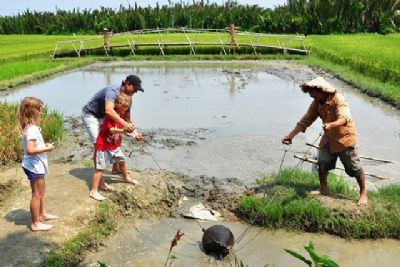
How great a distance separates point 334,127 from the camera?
4.64 meters

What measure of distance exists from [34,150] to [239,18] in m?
27.7

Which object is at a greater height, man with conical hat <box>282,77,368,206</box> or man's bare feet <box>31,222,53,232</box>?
man with conical hat <box>282,77,368,206</box>

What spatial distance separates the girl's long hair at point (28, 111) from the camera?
412 centimetres

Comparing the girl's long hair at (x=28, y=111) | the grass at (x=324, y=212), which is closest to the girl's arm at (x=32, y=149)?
the girl's long hair at (x=28, y=111)

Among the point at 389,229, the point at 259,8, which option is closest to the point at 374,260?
the point at 389,229

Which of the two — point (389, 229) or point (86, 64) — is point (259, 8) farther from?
point (389, 229)

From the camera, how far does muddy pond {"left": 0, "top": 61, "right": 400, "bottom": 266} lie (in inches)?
175

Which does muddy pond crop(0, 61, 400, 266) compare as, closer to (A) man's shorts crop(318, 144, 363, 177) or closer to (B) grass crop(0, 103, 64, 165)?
(A) man's shorts crop(318, 144, 363, 177)

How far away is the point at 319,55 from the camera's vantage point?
2012cm

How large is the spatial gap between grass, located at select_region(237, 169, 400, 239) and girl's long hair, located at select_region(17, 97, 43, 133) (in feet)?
7.19

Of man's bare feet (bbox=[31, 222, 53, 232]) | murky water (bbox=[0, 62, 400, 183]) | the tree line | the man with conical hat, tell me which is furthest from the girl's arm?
the tree line

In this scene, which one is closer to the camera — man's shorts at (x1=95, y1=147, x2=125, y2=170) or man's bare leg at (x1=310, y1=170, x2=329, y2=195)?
man's shorts at (x1=95, y1=147, x2=125, y2=170)

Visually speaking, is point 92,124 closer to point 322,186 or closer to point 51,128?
point 322,186

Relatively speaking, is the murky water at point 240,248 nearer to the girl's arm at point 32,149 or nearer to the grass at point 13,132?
the girl's arm at point 32,149
